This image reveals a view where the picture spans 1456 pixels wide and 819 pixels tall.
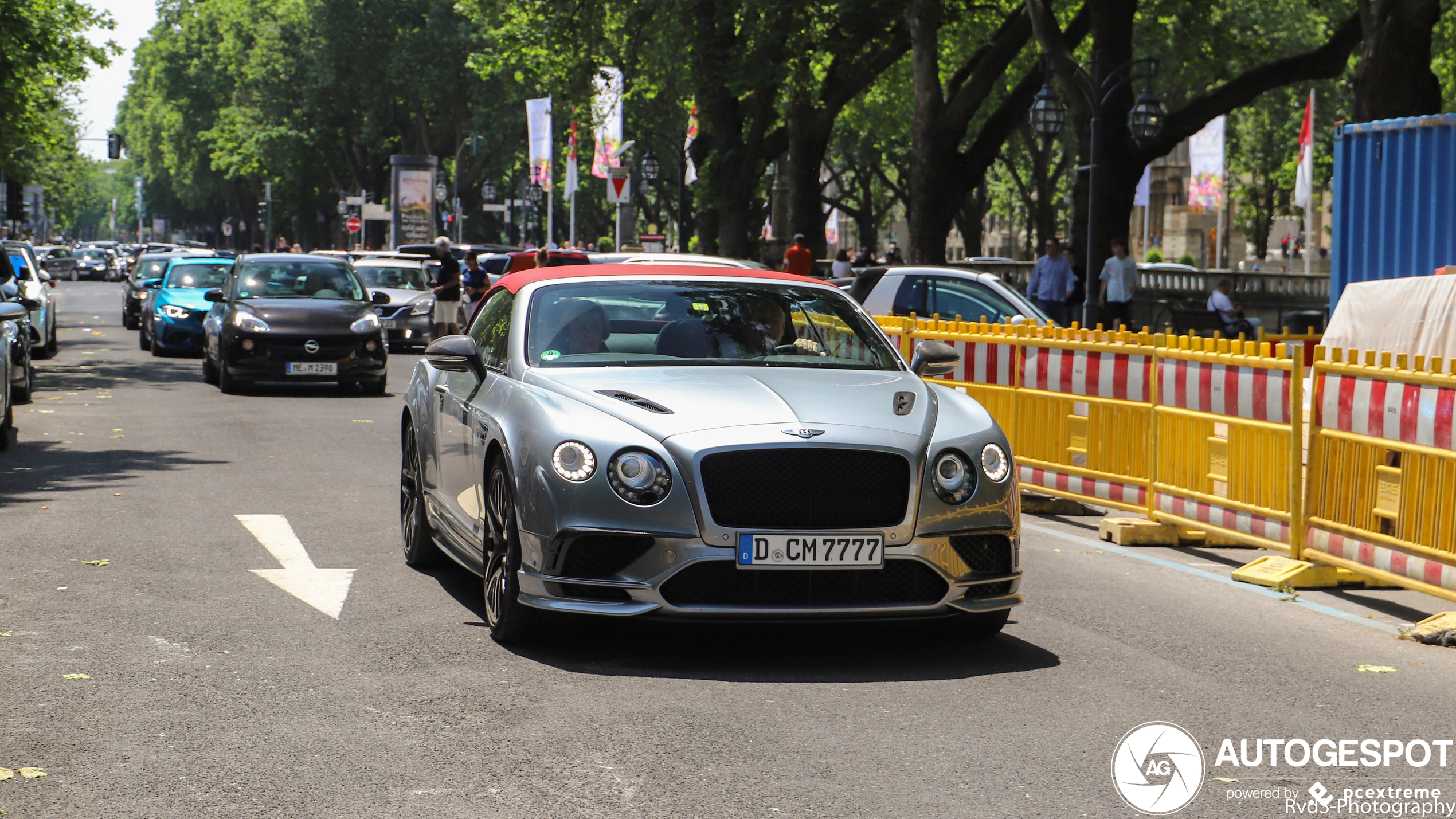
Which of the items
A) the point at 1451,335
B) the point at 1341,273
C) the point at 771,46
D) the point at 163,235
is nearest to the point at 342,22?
the point at 771,46

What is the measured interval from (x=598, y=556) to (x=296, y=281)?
15.3 meters

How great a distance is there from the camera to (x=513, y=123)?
65750 millimetres

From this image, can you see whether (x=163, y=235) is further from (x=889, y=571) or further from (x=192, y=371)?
(x=889, y=571)

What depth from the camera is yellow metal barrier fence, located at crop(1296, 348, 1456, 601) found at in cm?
786

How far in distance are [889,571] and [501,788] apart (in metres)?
2.05

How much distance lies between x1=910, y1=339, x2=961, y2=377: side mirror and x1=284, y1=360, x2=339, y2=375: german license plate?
1286 cm

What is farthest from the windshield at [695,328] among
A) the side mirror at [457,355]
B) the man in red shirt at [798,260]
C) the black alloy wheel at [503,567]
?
the man in red shirt at [798,260]

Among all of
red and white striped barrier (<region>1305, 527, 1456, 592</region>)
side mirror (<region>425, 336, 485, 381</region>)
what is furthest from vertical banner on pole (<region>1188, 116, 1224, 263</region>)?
side mirror (<region>425, 336, 485, 381</region>)

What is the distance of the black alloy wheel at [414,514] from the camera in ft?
28.2

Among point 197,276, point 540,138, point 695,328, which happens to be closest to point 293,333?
point 197,276

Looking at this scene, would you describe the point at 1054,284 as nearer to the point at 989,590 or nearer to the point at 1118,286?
the point at 1118,286

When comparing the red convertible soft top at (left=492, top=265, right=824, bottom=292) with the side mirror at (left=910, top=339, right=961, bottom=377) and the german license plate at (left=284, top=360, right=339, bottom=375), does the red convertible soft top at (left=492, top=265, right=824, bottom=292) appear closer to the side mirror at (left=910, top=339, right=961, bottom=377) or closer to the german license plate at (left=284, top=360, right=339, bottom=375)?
the side mirror at (left=910, top=339, right=961, bottom=377)

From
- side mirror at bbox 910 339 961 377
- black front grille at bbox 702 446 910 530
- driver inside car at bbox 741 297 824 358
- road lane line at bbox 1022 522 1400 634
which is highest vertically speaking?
driver inside car at bbox 741 297 824 358

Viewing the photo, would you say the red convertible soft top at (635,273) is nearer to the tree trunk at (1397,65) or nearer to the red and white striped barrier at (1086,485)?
the red and white striped barrier at (1086,485)
